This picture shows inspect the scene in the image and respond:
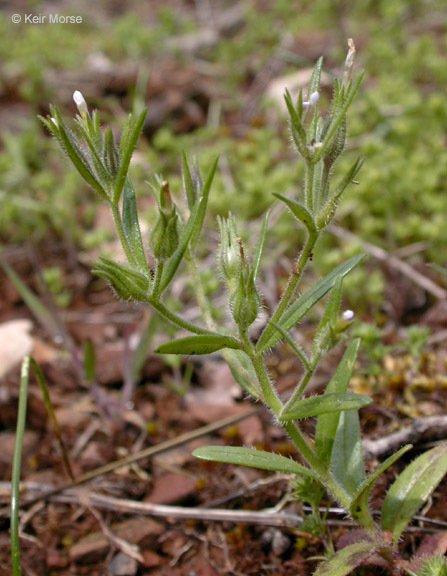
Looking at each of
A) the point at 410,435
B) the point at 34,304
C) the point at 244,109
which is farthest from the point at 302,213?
the point at 244,109

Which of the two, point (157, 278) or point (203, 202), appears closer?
point (157, 278)

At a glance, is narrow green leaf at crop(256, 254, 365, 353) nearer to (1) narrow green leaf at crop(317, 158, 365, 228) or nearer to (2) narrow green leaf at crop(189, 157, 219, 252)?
(1) narrow green leaf at crop(317, 158, 365, 228)

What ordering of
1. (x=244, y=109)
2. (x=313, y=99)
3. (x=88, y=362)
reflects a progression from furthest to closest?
1. (x=244, y=109)
2. (x=88, y=362)
3. (x=313, y=99)

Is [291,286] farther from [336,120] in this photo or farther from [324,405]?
[336,120]

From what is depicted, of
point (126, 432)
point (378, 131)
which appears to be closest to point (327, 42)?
point (378, 131)

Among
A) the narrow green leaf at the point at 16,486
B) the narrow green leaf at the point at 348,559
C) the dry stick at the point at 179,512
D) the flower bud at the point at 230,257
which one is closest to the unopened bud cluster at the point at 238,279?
the flower bud at the point at 230,257

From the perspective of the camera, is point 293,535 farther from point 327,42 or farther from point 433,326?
point 327,42

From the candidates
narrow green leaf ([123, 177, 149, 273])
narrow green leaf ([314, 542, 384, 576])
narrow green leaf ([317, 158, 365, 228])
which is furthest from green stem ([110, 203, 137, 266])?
narrow green leaf ([314, 542, 384, 576])
